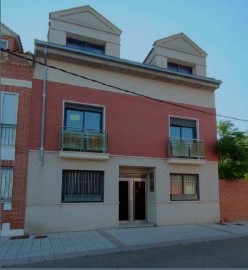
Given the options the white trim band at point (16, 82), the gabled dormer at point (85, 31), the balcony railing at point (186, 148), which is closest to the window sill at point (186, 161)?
the balcony railing at point (186, 148)

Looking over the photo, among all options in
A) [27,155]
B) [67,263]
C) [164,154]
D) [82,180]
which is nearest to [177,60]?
[164,154]

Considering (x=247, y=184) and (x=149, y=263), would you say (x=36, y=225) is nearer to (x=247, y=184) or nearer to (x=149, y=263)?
A: (x=149, y=263)

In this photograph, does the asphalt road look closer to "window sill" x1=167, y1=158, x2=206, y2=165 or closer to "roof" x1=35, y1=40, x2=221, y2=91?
"window sill" x1=167, y1=158, x2=206, y2=165

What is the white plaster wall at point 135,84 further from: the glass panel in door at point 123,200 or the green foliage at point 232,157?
the glass panel in door at point 123,200

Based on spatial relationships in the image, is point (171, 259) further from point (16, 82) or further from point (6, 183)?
point (16, 82)

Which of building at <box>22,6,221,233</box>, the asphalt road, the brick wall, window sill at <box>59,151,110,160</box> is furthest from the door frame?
the asphalt road

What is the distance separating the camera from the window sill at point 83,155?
477 inches

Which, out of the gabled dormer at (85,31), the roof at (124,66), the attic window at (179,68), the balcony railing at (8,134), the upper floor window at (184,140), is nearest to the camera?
the balcony railing at (8,134)

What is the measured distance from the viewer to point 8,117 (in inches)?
470

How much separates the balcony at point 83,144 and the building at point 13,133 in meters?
1.51

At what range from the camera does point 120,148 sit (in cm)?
1354

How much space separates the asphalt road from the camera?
23.6ft

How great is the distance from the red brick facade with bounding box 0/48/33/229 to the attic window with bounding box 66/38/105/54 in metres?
2.68

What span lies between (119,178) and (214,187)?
5073 millimetres
